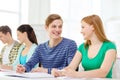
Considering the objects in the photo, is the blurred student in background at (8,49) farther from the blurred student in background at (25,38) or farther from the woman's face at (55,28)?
the woman's face at (55,28)

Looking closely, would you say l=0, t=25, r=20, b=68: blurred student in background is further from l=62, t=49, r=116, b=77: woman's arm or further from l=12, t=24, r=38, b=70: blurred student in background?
l=62, t=49, r=116, b=77: woman's arm

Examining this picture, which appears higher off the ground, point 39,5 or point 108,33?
point 39,5

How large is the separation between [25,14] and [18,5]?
0.22 meters

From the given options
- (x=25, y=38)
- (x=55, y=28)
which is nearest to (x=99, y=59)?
(x=55, y=28)

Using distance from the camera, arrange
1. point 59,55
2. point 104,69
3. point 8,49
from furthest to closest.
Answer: point 8,49, point 59,55, point 104,69

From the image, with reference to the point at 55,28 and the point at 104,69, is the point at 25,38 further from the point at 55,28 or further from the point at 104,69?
the point at 104,69

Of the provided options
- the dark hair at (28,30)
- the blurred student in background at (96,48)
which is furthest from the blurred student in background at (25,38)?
the blurred student in background at (96,48)

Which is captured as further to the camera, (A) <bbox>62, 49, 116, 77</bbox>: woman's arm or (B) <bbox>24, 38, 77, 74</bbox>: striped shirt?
(B) <bbox>24, 38, 77, 74</bbox>: striped shirt

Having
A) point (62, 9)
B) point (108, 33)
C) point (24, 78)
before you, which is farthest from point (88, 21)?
point (62, 9)

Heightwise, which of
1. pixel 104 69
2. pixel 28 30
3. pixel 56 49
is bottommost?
pixel 104 69

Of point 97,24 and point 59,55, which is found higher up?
point 97,24

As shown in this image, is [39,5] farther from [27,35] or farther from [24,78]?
[24,78]

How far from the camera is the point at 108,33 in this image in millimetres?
4059

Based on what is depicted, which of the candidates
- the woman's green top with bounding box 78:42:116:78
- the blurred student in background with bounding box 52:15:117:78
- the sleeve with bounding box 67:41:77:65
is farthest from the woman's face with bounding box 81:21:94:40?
the sleeve with bounding box 67:41:77:65
